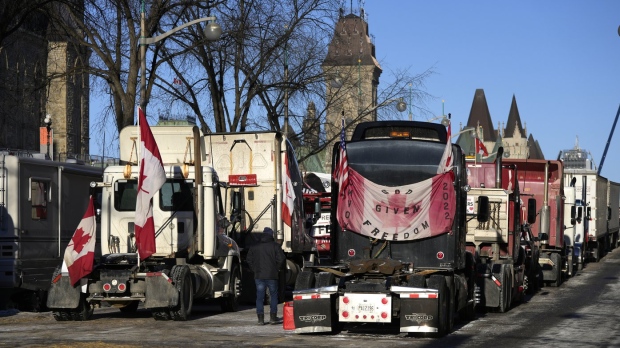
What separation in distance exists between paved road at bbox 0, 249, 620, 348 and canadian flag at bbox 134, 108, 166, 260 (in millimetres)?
1334

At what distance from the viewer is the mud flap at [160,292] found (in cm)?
1905

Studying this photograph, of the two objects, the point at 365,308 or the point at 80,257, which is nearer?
the point at 365,308

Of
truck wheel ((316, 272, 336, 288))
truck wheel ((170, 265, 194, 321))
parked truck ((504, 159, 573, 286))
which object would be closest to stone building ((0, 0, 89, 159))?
parked truck ((504, 159, 573, 286))

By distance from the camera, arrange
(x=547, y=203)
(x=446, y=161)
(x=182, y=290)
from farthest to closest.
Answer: (x=547, y=203)
(x=182, y=290)
(x=446, y=161)

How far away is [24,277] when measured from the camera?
71.7 feet

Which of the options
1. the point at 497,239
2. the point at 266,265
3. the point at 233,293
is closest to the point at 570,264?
the point at 497,239

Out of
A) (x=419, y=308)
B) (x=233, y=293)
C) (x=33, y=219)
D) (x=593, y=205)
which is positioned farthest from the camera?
(x=593, y=205)

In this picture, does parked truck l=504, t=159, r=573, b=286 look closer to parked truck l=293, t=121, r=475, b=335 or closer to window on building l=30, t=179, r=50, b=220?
parked truck l=293, t=121, r=475, b=335

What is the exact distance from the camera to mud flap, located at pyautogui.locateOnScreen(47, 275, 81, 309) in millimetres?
19203

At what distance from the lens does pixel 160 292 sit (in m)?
19.1

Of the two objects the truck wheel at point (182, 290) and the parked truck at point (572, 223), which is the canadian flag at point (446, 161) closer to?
the truck wheel at point (182, 290)

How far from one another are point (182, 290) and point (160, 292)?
428 mm

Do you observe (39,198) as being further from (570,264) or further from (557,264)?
(570,264)

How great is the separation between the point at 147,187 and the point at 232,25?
664 inches
